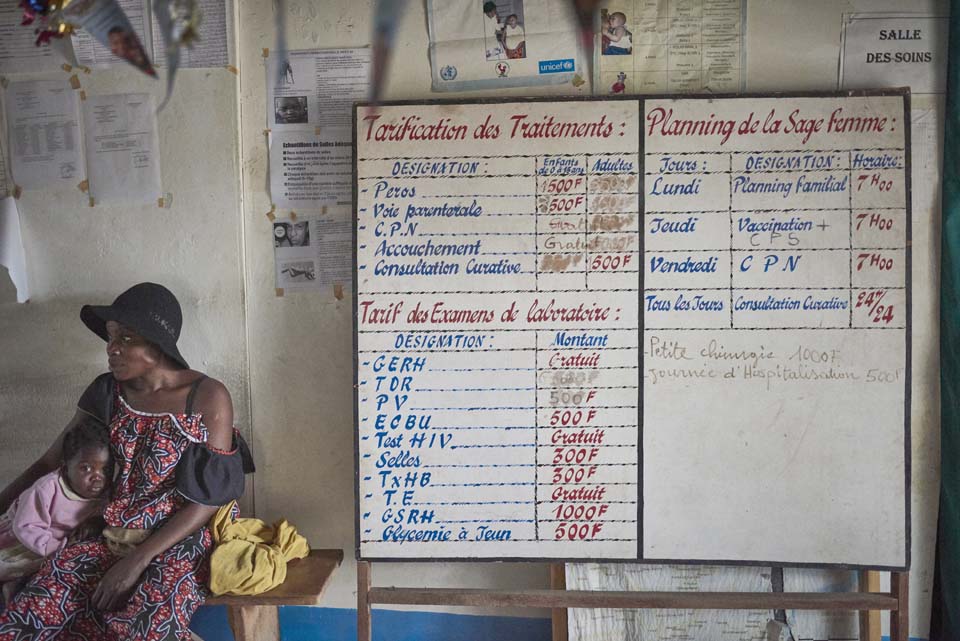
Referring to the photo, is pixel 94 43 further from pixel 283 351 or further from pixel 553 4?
pixel 553 4

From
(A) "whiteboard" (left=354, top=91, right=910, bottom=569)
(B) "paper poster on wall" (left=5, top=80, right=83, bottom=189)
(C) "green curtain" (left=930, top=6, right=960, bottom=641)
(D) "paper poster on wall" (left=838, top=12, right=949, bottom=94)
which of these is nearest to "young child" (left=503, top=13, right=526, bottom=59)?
(A) "whiteboard" (left=354, top=91, right=910, bottom=569)

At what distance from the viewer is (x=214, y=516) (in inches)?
88.1

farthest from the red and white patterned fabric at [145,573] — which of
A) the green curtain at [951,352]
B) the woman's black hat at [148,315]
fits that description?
the green curtain at [951,352]

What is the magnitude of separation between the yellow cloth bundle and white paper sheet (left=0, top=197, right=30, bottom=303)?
1.10 metres

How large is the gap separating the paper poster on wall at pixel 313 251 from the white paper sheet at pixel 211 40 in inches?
23.0

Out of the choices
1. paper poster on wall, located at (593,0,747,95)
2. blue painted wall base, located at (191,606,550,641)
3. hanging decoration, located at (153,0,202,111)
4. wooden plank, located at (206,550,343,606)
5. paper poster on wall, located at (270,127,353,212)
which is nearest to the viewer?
hanging decoration, located at (153,0,202,111)

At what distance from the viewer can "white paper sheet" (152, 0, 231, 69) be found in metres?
2.34

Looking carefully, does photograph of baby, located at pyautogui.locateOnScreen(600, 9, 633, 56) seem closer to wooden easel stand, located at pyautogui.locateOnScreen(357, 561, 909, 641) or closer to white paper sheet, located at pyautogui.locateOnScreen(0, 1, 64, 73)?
wooden easel stand, located at pyautogui.locateOnScreen(357, 561, 909, 641)

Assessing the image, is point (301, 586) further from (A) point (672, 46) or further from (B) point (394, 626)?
(A) point (672, 46)

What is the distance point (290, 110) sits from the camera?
2350 mm

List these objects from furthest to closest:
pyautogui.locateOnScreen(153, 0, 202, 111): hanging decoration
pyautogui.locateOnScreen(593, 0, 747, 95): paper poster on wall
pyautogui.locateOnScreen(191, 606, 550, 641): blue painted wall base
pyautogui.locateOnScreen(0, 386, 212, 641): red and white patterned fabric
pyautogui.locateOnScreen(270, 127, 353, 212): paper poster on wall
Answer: pyautogui.locateOnScreen(191, 606, 550, 641): blue painted wall base < pyautogui.locateOnScreen(270, 127, 353, 212): paper poster on wall < pyautogui.locateOnScreen(593, 0, 747, 95): paper poster on wall < pyautogui.locateOnScreen(0, 386, 212, 641): red and white patterned fabric < pyautogui.locateOnScreen(153, 0, 202, 111): hanging decoration

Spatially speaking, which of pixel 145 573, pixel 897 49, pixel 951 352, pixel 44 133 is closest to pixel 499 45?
pixel 897 49

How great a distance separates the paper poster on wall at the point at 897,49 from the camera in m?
2.20

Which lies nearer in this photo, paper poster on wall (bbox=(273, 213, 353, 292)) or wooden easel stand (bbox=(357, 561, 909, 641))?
wooden easel stand (bbox=(357, 561, 909, 641))
